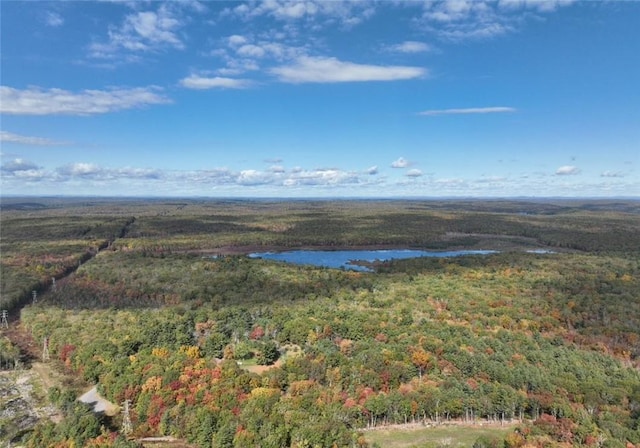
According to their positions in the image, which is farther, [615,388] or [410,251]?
[410,251]

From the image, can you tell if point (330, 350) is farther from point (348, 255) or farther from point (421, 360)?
point (348, 255)

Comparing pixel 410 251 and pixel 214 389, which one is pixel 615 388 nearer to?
pixel 214 389

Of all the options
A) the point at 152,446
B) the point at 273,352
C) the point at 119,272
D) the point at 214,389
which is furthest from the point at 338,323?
the point at 119,272

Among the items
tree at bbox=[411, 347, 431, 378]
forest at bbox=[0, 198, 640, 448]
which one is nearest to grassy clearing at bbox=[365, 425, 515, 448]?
forest at bbox=[0, 198, 640, 448]

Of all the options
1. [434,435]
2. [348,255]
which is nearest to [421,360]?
[434,435]

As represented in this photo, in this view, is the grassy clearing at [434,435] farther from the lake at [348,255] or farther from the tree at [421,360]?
the lake at [348,255]

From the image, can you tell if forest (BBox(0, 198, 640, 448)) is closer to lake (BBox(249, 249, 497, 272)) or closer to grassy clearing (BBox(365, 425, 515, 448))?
grassy clearing (BBox(365, 425, 515, 448))

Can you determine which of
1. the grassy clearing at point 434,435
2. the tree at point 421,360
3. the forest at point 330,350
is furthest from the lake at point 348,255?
the grassy clearing at point 434,435

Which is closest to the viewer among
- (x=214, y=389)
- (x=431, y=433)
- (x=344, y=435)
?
(x=344, y=435)
